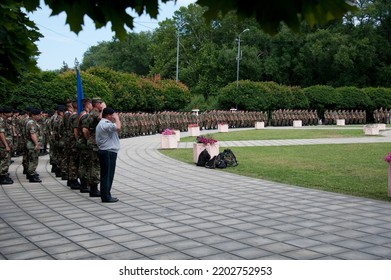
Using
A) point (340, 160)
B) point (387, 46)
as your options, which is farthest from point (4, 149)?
point (387, 46)

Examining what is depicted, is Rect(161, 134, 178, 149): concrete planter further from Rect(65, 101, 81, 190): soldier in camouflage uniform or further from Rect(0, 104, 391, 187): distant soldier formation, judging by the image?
Rect(65, 101, 81, 190): soldier in camouflage uniform

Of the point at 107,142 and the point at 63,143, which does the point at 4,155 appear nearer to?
the point at 63,143

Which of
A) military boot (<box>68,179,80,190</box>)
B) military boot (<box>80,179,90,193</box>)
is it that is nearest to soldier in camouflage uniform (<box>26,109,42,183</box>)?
military boot (<box>68,179,80,190</box>)

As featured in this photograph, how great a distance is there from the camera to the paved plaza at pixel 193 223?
564 cm

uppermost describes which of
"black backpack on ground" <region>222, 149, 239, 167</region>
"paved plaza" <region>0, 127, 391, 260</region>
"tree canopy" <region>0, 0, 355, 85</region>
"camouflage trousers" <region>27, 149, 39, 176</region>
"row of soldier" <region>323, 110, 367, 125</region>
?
"tree canopy" <region>0, 0, 355, 85</region>

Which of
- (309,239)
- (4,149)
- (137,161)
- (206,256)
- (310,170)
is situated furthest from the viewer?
(137,161)

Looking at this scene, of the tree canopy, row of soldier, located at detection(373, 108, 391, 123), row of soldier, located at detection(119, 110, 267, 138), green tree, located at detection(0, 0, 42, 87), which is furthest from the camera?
row of soldier, located at detection(373, 108, 391, 123)

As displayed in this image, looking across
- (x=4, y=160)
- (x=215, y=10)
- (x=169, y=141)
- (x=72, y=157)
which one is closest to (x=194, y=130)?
(x=169, y=141)

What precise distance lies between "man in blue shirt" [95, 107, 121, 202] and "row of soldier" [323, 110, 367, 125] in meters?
41.2

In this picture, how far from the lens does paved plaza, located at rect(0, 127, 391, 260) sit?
18.5ft

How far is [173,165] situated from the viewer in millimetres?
15219

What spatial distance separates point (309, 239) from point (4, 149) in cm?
806

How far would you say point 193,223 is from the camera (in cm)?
716

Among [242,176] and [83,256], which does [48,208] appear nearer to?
[83,256]
